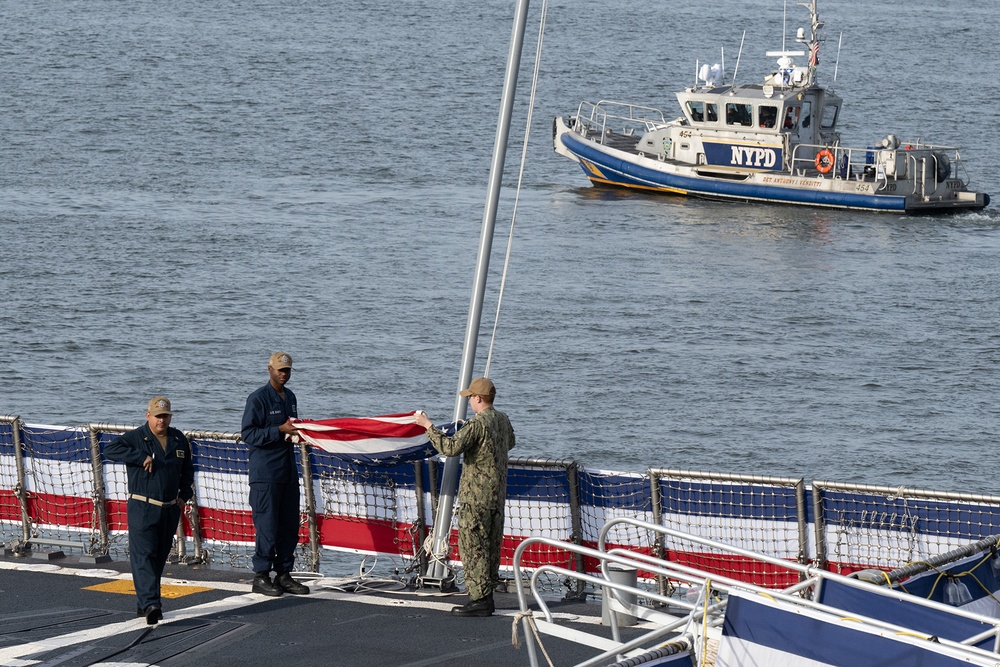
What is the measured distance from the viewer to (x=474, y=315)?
11594 mm

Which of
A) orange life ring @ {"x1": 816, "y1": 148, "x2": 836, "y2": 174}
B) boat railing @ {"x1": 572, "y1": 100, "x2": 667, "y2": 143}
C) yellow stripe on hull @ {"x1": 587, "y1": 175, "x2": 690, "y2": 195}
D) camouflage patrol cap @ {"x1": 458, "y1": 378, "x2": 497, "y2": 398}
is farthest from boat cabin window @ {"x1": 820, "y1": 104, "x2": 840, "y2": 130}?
camouflage patrol cap @ {"x1": 458, "y1": 378, "x2": 497, "y2": 398}

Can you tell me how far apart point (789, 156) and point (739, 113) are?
2293mm

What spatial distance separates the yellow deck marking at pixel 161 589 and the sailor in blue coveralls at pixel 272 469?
593mm

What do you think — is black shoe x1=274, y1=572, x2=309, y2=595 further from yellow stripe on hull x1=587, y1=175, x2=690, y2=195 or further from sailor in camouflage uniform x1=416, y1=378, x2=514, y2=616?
yellow stripe on hull x1=587, y1=175, x2=690, y2=195

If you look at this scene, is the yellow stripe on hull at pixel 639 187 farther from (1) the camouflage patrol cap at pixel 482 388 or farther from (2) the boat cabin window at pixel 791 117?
(1) the camouflage patrol cap at pixel 482 388

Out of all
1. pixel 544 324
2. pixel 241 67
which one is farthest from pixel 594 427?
pixel 241 67

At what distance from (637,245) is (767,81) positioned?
26.2 ft

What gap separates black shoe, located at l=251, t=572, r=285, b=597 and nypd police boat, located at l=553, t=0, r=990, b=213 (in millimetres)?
36998

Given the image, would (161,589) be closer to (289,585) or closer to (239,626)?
(289,585)

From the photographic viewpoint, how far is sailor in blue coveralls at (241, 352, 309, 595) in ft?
36.5

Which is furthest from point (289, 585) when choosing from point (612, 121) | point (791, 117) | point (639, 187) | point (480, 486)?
point (612, 121)

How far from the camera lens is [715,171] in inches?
1966

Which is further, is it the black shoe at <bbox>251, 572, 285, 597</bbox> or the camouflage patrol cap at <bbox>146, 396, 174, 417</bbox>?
the black shoe at <bbox>251, 572, 285, 597</bbox>

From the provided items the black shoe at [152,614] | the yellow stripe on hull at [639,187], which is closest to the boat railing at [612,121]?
the yellow stripe on hull at [639,187]
